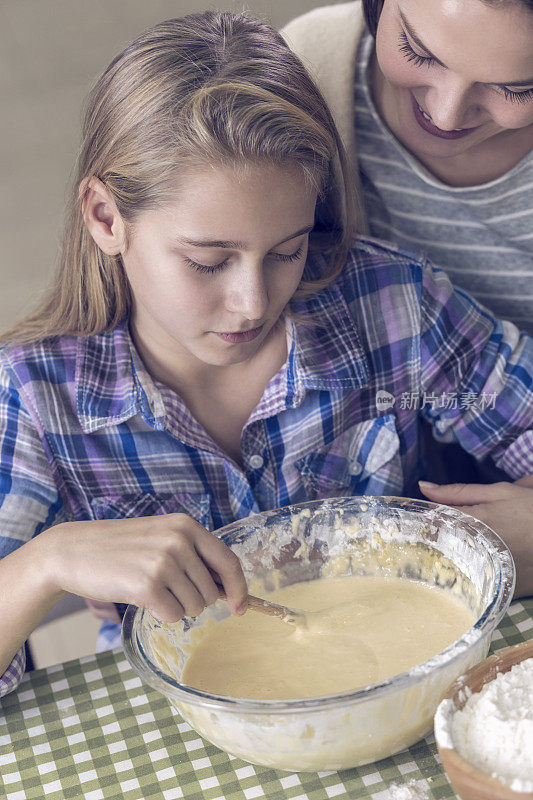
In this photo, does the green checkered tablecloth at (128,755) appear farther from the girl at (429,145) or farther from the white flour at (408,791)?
the girl at (429,145)

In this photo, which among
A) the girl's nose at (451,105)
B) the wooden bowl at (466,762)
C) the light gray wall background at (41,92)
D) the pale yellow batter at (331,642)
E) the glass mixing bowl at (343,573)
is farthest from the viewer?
the light gray wall background at (41,92)

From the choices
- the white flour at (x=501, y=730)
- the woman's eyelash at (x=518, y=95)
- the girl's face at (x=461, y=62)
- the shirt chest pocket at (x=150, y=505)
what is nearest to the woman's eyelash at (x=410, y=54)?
the girl's face at (x=461, y=62)

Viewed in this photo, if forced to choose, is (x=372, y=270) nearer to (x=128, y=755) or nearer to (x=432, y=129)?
(x=432, y=129)

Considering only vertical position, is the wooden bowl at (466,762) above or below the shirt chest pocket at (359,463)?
above

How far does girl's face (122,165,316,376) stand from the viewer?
1.06 metres

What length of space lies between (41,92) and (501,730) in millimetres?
3837

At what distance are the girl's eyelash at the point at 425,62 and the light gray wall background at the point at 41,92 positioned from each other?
7.47 feet

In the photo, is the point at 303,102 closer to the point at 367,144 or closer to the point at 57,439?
the point at 367,144

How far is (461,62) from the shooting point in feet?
3.72

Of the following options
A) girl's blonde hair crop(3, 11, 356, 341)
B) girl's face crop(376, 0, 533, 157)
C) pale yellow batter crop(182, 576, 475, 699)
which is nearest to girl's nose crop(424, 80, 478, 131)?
girl's face crop(376, 0, 533, 157)

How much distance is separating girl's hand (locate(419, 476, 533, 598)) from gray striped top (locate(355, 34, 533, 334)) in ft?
1.37

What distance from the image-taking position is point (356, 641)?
100 cm

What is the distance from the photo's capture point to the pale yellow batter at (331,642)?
0.96 meters

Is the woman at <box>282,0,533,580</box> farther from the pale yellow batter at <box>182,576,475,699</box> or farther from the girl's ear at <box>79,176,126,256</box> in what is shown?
the girl's ear at <box>79,176,126,256</box>
